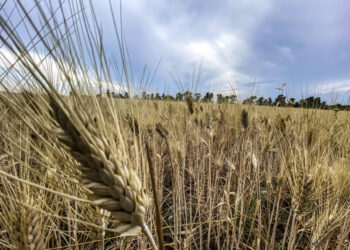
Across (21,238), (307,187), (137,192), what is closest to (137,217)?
(137,192)

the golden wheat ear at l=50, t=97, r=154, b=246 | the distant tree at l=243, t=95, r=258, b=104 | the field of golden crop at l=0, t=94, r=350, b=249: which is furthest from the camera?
the distant tree at l=243, t=95, r=258, b=104

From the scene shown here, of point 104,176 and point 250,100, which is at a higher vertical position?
point 250,100

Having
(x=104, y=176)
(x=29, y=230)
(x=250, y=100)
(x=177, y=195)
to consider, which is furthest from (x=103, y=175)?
(x=250, y=100)

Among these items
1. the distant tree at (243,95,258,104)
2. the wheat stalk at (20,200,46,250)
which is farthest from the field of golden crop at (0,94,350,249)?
the distant tree at (243,95,258,104)

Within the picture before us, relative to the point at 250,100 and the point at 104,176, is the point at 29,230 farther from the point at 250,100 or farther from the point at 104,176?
the point at 250,100

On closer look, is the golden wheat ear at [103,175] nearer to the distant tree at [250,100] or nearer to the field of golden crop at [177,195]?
the field of golden crop at [177,195]

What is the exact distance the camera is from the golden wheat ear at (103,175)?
40 cm

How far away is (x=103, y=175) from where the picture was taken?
404 millimetres

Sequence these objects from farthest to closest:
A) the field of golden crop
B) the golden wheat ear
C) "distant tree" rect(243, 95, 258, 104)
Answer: "distant tree" rect(243, 95, 258, 104), the field of golden crop, the golden wheat ear

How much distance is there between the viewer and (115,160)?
1.40ft

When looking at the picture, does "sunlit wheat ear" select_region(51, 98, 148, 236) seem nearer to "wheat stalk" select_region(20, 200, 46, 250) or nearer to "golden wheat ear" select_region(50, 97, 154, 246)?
"golden wheat ear" select_region(50, 97, 154, 246)

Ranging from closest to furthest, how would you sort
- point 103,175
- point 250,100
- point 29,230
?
point 103,175 → point 29,230 → point 250,100

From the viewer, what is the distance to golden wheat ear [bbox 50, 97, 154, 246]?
1.31 feet

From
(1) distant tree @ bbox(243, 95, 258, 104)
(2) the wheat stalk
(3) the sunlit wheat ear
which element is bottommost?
(2) the wheat stalk
